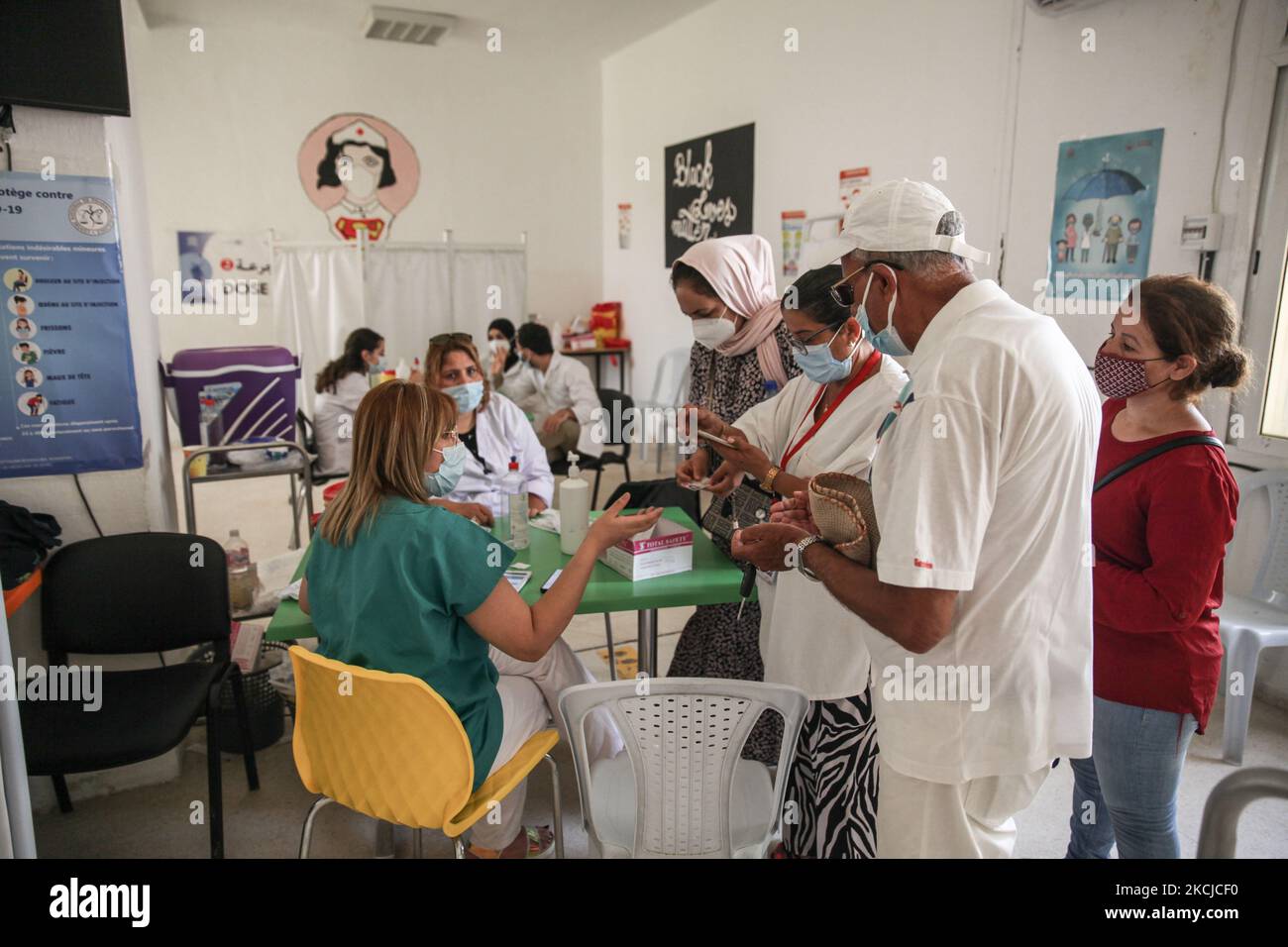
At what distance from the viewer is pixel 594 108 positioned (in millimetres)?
8312

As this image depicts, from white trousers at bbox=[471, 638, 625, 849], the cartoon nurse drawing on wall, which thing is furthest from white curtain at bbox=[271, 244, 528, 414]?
white trousers at bbox=[471, 638, 625, 849]

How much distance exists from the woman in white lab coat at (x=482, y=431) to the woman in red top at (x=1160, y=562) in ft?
5.76

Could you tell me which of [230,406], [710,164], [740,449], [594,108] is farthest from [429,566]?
[594,108]

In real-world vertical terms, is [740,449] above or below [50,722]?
above

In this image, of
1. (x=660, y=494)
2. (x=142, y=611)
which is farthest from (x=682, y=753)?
(x=142, y=611)

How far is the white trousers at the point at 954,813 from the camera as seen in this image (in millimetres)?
1223

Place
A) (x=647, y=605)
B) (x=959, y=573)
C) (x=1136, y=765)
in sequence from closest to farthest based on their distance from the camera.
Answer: (x=959, y=573) < (x=1136, y=765) < (x=647, y=605)

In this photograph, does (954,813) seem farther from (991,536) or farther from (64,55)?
(64,55)

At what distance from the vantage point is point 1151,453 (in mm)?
1641

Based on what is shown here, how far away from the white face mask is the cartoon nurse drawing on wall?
19.8 ft

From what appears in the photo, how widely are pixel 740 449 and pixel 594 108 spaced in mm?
7160

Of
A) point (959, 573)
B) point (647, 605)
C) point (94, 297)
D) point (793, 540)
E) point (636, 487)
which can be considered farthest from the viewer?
point (636, 487)
